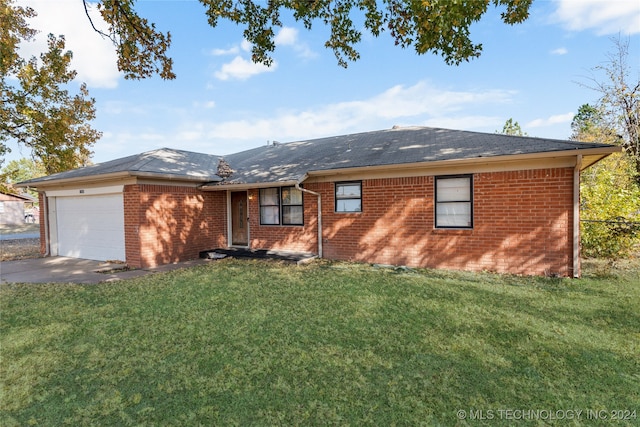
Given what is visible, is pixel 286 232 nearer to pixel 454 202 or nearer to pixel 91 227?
pixel 454 202

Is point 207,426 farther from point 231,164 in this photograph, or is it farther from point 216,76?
point 216,76

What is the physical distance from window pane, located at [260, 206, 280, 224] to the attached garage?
14.5 feet

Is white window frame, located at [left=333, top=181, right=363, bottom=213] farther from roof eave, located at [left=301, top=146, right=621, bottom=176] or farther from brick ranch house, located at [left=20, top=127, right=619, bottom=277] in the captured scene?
roof eave, located at [left=301, top=146, right=621, bottom=176]

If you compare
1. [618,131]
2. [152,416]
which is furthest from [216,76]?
[618,131]

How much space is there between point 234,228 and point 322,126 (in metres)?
11.9

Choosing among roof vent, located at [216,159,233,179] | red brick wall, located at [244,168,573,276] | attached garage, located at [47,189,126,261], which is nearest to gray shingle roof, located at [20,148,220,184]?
roof vent, located at [216,159,233,179]

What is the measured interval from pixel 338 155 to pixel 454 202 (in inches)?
163

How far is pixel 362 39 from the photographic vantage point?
715 centimetres

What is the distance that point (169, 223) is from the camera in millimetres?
10461

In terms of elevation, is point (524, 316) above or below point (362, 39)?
below

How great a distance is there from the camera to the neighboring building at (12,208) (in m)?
34.2

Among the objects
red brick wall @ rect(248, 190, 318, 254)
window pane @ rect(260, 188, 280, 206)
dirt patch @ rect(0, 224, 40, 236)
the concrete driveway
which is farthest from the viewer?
dirt patch @ rect(0, 224, 40, 236)

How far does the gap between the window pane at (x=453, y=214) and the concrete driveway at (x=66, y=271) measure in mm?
7406

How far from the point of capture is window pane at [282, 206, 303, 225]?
1095cm
